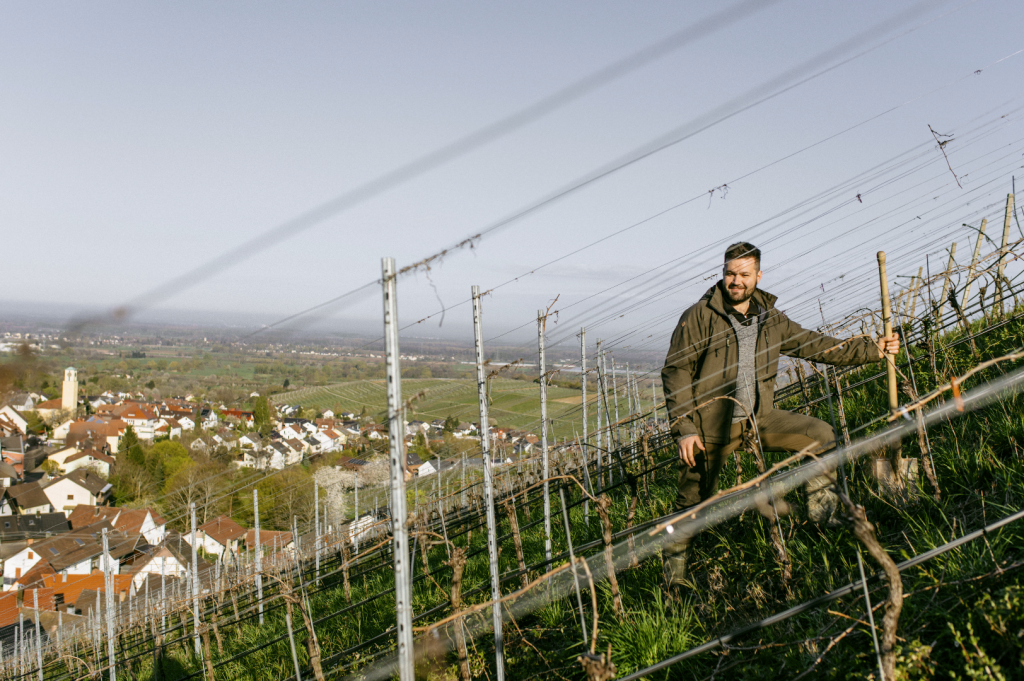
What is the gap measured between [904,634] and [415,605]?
4.33 m

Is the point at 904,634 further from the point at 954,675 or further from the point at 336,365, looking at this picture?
the point at 336,365

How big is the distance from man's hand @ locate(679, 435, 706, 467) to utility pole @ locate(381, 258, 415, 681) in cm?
147

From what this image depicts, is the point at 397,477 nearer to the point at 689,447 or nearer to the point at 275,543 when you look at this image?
the point at 689,447

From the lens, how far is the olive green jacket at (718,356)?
3.41 meters

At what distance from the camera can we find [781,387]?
7.07 metres

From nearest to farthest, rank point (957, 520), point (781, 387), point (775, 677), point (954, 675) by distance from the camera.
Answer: point (954, 675)
point (775, 677)
point (957, 520)
point (781, 387)

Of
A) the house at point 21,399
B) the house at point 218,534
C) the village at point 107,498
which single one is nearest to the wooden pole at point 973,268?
the house at point 21,399

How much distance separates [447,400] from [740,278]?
108 inches

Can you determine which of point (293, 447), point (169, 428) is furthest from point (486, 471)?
point (169, 428)

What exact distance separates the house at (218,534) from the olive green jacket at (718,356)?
73.7 ft

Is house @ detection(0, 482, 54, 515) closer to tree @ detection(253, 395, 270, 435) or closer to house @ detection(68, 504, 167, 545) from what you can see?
house @ detection(68, 504, 167, 545)

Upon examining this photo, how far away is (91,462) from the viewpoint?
139 ft

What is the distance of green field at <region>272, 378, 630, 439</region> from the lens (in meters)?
4.02


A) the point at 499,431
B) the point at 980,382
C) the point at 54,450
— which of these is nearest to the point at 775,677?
the point at 980,382
